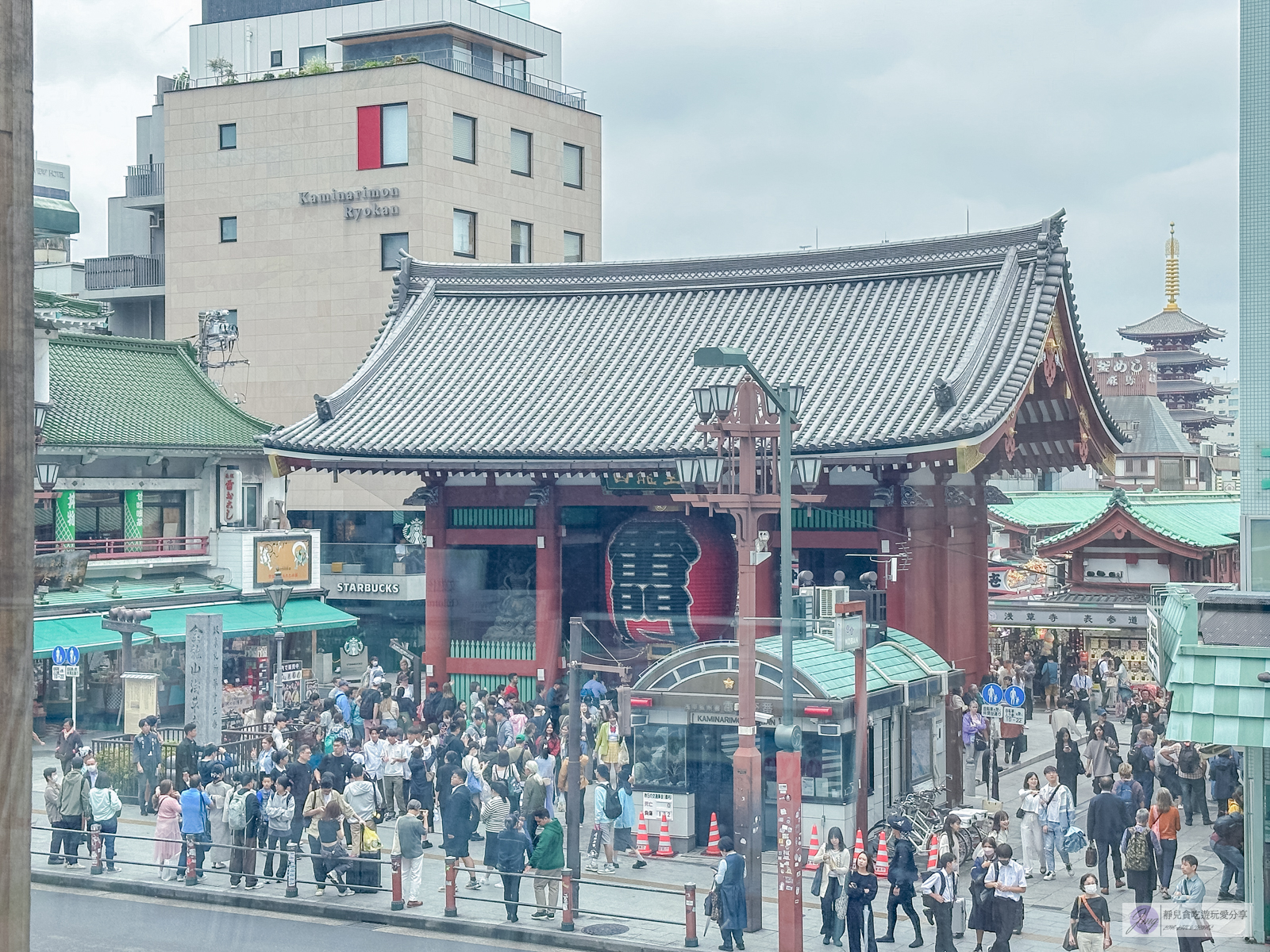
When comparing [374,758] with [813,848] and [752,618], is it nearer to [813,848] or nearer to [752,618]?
[813,848]

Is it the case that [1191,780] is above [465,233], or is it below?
below

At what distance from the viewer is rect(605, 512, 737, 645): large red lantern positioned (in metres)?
29.5

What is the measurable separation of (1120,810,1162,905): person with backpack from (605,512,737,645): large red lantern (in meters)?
13.4

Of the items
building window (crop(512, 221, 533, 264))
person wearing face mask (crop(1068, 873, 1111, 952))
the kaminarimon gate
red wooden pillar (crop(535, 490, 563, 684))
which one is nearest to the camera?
person wearing face mask (crop(1068, 873, 1111, 952))

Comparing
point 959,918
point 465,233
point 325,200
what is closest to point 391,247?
point 465,233

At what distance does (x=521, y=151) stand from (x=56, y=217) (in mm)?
45459

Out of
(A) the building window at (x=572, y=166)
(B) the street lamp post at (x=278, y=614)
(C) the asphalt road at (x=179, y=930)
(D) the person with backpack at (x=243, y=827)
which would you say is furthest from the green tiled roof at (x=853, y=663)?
(A) the building window at (x=572, y=166)

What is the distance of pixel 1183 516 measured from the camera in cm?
4106

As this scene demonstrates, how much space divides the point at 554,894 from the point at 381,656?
2142cm

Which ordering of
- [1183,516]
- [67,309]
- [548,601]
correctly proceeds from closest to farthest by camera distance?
[67,309], [548,601], [1183,516]

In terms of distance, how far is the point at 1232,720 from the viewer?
1438 centimetres

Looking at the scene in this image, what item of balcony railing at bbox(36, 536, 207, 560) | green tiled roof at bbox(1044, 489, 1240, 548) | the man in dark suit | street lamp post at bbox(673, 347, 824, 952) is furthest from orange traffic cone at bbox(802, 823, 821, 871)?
green tiled roof at bbox(1044, 489, 1240, 548)

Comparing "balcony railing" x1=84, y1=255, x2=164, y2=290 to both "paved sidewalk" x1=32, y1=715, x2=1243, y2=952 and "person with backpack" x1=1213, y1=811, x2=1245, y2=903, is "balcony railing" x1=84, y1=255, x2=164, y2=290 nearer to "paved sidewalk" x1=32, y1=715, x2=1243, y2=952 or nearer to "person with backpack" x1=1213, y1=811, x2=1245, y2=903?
"paved sidewalk" x1=32, y1=715, x2=1243, y2=952

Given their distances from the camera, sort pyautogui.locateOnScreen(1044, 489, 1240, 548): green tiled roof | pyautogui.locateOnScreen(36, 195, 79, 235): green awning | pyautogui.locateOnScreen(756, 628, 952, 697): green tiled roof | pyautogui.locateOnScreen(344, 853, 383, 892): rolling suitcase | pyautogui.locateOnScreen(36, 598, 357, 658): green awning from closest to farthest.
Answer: pyautogui.locateOnScreen(36, 195, 79, 235): green awning, pyautogui.locateOnScreen(344, 853, 383, 892): rolling suitcase, pyautogui.locateOnScreen(756, 628, 952, 697): green tiled roof, pyautogui.locateOnScreen(36, 598, 357, 658): green awning, pyautogui.locateOnScreen(1044, 489, 1240, 548): green tiled roof
